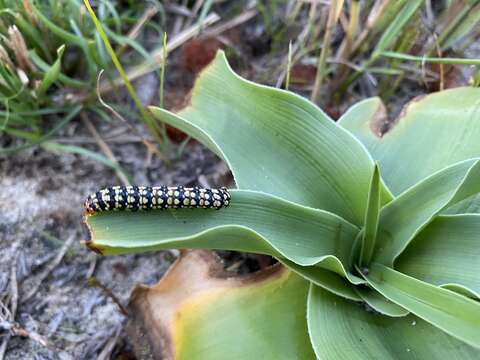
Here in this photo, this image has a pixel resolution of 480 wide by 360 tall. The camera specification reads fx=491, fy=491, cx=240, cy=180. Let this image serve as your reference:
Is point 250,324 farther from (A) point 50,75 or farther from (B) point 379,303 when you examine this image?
(A) point 50,75

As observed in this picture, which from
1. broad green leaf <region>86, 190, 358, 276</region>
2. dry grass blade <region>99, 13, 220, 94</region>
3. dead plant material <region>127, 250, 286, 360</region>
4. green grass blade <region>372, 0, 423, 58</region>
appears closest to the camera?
broad green leaf <region>86, 190, 358, 276</region>

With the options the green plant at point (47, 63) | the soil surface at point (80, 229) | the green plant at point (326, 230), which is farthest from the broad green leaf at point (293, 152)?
the green plant at point (47, 63)

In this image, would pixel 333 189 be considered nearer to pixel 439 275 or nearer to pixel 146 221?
pixel 439 275

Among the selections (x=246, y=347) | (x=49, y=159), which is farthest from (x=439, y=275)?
(x=49, y=159)

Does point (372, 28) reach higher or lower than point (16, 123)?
higher

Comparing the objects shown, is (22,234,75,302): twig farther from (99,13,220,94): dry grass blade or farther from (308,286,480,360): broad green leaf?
(308,286,480,360): broad green leaf

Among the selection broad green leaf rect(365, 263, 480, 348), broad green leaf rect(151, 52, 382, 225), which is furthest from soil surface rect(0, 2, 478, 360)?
broad green leaf rect(365, 263, 480, 348)
